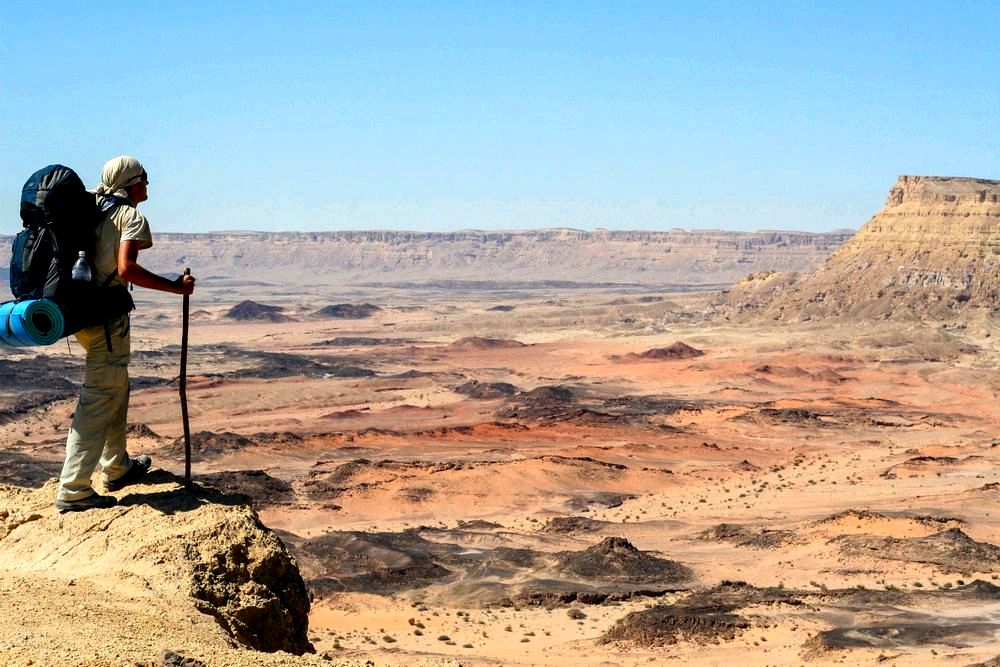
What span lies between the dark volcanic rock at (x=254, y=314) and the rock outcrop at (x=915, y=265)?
156 ft

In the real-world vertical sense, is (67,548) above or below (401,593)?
above

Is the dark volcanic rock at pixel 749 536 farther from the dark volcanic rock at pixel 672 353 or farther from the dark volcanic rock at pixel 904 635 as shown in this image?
the dark volcanic rock at pixel 672 353

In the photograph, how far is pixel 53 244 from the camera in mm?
6832

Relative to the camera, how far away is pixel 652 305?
4808 inches

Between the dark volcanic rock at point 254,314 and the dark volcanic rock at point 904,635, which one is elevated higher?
the dark volcanic rock at point 904,635

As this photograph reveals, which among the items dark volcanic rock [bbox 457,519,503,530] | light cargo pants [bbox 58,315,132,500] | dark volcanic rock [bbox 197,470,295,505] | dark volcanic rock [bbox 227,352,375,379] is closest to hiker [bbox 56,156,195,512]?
light cargo pants [bbox 58,315,132,500]

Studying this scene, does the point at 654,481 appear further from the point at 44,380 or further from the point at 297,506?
the point at 44,380

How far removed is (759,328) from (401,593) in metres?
71.7

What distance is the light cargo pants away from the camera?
726cm

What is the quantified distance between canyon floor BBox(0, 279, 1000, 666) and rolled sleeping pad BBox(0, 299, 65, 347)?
169 centimetres

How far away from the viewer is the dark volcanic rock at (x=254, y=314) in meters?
122

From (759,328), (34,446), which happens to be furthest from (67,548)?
(759,328)

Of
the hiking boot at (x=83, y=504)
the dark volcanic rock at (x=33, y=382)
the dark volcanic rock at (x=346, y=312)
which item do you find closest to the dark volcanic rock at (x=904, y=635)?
the hiking boot at (x=83, y=504)

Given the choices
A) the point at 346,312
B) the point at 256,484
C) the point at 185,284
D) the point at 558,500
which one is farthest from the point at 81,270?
the point at 346,312
